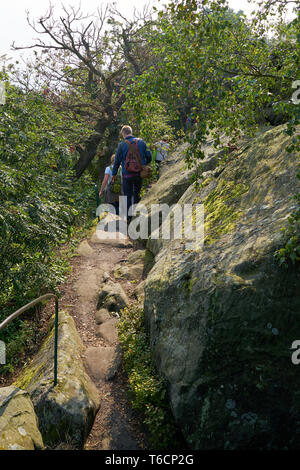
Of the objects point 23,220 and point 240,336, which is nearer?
point 240,336

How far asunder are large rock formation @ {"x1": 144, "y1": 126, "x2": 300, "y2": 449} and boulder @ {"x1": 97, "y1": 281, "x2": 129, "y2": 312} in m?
2.43

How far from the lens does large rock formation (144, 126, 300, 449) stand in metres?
3.70

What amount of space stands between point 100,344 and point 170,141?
9388 mm

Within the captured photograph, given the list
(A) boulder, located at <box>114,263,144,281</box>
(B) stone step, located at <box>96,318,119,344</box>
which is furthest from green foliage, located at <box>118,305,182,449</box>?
(A) boulder, located at <box>114,263,144,281</box>

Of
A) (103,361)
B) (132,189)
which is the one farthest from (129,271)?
(132,189)

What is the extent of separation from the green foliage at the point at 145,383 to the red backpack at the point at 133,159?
16.7 ft

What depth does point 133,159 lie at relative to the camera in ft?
33.3

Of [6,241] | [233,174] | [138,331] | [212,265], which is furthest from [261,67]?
[6,241]

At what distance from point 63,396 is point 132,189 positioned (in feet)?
23.5

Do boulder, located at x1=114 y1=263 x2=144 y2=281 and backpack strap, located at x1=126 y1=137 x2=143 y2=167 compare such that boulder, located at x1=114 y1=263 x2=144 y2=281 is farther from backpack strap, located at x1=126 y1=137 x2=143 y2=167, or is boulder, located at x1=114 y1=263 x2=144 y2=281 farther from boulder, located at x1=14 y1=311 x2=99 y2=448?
backpack strap, located at x1=126 y1=137 x2=143 y2=167

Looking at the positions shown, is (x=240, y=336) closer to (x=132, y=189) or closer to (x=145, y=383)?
(x=145, y=383)

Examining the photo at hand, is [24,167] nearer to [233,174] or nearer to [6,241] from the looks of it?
[6,241]

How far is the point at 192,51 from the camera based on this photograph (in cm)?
449
